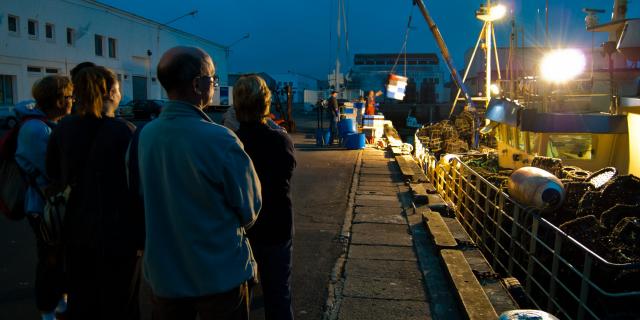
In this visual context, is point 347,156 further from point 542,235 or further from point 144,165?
point 144,165

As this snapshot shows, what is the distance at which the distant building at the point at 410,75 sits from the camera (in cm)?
5475

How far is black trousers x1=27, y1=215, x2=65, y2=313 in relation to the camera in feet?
10.8

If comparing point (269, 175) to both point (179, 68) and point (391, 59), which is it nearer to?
point (179, 68)

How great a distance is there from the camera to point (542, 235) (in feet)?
19.0

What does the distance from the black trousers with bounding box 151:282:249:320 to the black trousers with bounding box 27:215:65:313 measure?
139 centimetres

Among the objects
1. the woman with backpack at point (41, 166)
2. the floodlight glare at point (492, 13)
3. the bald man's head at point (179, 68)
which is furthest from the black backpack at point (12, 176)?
the floodlight glare at point (492, 13)

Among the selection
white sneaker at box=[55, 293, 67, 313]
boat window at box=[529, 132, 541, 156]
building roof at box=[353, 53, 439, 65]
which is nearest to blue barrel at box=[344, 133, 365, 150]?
boat window at box=[529, 132, 541, 156]

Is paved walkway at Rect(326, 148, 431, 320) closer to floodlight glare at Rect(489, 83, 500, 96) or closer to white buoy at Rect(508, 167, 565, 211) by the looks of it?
white buoy at Rect(508, 167, 565, 211)

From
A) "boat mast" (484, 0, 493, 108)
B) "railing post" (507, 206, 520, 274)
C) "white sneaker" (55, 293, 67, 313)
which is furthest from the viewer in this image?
"boat mast" (484, 0, 493, 108)

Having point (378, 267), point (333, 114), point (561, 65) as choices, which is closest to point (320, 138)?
point (333, 114)

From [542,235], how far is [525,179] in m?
0.69

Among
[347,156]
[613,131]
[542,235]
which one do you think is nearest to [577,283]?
[542,235]

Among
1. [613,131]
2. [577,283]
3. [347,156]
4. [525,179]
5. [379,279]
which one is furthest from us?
[347,156]

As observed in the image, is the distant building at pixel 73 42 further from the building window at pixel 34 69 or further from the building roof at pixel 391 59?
the building roof at pixel 391 59
